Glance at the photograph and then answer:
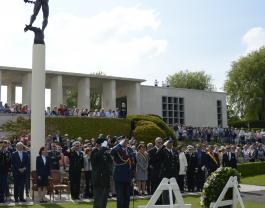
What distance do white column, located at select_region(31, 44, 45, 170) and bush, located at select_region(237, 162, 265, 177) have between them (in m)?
12.3

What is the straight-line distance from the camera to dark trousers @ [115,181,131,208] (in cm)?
1079

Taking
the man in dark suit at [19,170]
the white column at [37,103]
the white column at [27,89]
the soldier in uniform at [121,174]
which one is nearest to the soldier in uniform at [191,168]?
the white column at [37,103]

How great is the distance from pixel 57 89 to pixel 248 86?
28.6 metres

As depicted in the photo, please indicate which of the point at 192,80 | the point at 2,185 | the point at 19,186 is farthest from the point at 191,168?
the point at 192,80

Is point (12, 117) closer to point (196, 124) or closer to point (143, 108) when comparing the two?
point (143, 108)

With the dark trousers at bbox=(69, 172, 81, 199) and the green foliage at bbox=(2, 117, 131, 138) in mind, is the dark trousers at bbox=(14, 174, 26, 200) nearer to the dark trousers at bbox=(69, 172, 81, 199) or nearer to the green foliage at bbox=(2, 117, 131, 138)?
the dark trousers at bbox=(69, 172, 81, 199)

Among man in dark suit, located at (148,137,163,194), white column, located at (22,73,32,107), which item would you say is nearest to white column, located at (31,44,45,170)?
man in dark suit, located at (148,137,163,194)

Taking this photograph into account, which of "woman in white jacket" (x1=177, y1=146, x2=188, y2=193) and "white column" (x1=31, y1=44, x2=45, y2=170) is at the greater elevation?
"white column" (x1=31, y1=44, x2=45, y2=170)

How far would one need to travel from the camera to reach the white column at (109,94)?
37781 mm

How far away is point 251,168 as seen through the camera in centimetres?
2589

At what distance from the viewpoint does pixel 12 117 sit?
90.5 feet

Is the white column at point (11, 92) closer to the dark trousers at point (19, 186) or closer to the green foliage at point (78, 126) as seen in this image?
the green foliage at point (78, 126)

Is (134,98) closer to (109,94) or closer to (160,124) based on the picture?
(109,94)

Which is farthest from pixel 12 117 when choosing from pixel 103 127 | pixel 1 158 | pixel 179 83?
pixel 179 83
